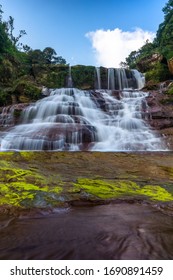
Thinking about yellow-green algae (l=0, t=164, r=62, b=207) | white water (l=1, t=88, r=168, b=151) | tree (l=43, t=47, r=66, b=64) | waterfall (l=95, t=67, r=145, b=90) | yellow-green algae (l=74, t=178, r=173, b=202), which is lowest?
yellow-green algae (l=74, t=178, r=173, b=202)

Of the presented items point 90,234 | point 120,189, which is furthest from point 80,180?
point 90,234

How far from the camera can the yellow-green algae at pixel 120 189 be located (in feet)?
12.4

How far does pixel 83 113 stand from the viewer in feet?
46.2

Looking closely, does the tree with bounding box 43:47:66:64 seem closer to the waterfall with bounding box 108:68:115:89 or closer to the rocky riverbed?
the waterfall with bounding box 108:68:115:89

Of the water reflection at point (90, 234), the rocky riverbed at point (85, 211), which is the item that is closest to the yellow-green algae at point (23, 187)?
the rocky riverbed at point (85, 211)

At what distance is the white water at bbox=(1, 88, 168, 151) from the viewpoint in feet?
30.8

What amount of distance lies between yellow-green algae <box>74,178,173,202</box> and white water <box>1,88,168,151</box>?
503 centimetres

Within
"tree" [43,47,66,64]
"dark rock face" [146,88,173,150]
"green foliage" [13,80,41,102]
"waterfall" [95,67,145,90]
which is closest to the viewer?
"dark rock face" [146,88,173,150]

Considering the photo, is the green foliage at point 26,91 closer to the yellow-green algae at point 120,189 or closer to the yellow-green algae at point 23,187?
the yellow-green algae at point 23,187

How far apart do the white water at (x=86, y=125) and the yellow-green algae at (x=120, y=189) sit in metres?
5.03

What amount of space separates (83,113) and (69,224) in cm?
1166

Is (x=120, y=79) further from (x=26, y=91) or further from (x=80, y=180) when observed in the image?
(x=80, y=180)

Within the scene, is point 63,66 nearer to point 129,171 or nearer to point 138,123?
point 138,123

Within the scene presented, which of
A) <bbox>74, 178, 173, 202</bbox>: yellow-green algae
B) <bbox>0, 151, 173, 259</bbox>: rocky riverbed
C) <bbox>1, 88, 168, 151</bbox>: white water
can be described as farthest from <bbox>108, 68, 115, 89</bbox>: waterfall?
<bbox>74, 178, 173, 202</bbox>: yellow-green algae
